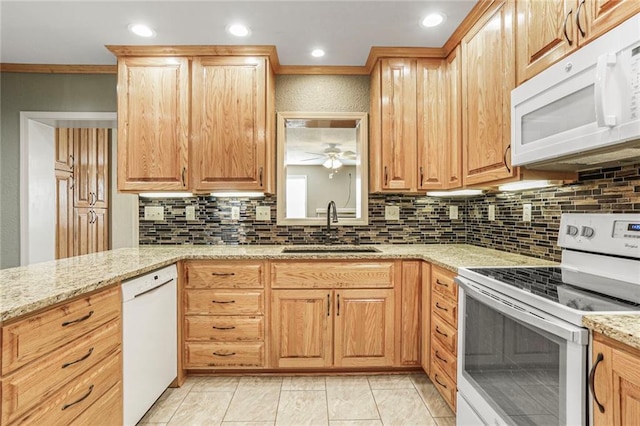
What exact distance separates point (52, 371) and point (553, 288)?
5.91ft

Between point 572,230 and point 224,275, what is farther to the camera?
point 224,275

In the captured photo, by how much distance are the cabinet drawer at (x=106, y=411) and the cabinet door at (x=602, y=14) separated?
7.71ft

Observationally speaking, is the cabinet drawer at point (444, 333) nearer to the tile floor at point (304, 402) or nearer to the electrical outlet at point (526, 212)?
the tile floor at point (304, 402)

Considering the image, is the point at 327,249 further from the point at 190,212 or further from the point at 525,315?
the point at 525,315

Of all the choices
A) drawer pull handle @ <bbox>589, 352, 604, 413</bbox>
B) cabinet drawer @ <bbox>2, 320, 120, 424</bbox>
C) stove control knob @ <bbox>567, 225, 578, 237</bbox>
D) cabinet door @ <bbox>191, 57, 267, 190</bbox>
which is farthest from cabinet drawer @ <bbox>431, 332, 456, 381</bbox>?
cabinet drawer @ <bbox>2, 320, 120, 424</bbox>

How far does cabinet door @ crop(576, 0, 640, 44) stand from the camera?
1.08 m

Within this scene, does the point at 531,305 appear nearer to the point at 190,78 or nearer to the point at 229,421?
the point at 229,421

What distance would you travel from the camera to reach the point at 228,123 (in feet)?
8.10

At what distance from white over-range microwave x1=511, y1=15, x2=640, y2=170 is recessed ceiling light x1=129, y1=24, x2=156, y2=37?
222 cm

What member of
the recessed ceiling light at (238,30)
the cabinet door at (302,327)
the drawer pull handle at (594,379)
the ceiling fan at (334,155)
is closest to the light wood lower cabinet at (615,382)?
the drawer pull handle at (594,379)

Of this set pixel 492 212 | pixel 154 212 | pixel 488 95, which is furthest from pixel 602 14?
pixel 154 212

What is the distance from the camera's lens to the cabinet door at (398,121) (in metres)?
2.53

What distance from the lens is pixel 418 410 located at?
1.92 m

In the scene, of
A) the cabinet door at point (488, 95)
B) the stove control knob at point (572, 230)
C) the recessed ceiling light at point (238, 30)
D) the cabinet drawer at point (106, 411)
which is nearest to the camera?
the cabinet drawer at point (106, 411)
